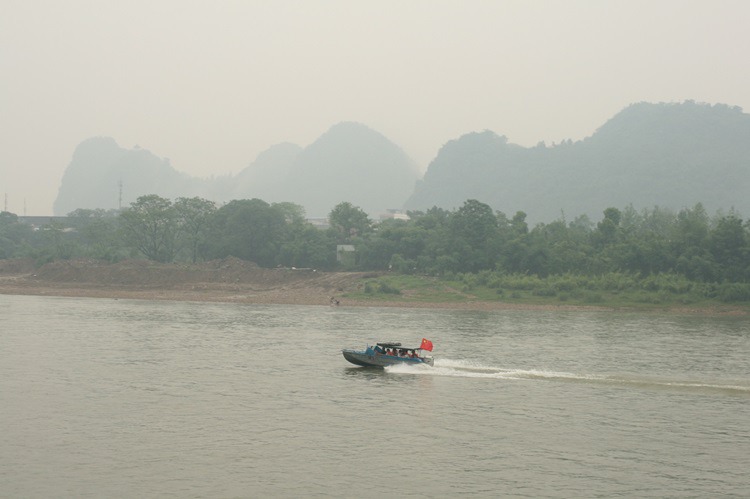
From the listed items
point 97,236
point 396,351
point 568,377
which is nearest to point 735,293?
point 568,377

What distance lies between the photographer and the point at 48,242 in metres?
136

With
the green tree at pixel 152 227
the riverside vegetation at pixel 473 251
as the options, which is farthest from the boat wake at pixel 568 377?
the green tree at pixel 152 227

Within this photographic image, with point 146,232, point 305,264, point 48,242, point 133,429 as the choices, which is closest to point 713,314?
point 305,264

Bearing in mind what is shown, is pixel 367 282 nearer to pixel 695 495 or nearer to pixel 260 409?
pixel 260 409

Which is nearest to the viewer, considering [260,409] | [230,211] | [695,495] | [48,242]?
[695,495]

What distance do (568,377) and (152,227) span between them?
84848 mm

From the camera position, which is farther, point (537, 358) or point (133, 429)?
point (537, 358)

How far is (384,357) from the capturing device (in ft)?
128

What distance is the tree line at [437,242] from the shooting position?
78.9 m

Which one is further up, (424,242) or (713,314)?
(424,242)

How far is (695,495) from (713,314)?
52249 mm

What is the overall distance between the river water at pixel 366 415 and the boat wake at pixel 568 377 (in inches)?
4.8

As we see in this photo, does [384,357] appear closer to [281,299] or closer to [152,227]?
[281,299]

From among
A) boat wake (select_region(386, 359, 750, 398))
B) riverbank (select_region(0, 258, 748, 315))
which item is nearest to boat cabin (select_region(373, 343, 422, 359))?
boat wake (select_region(386, 359, 750, 398))
